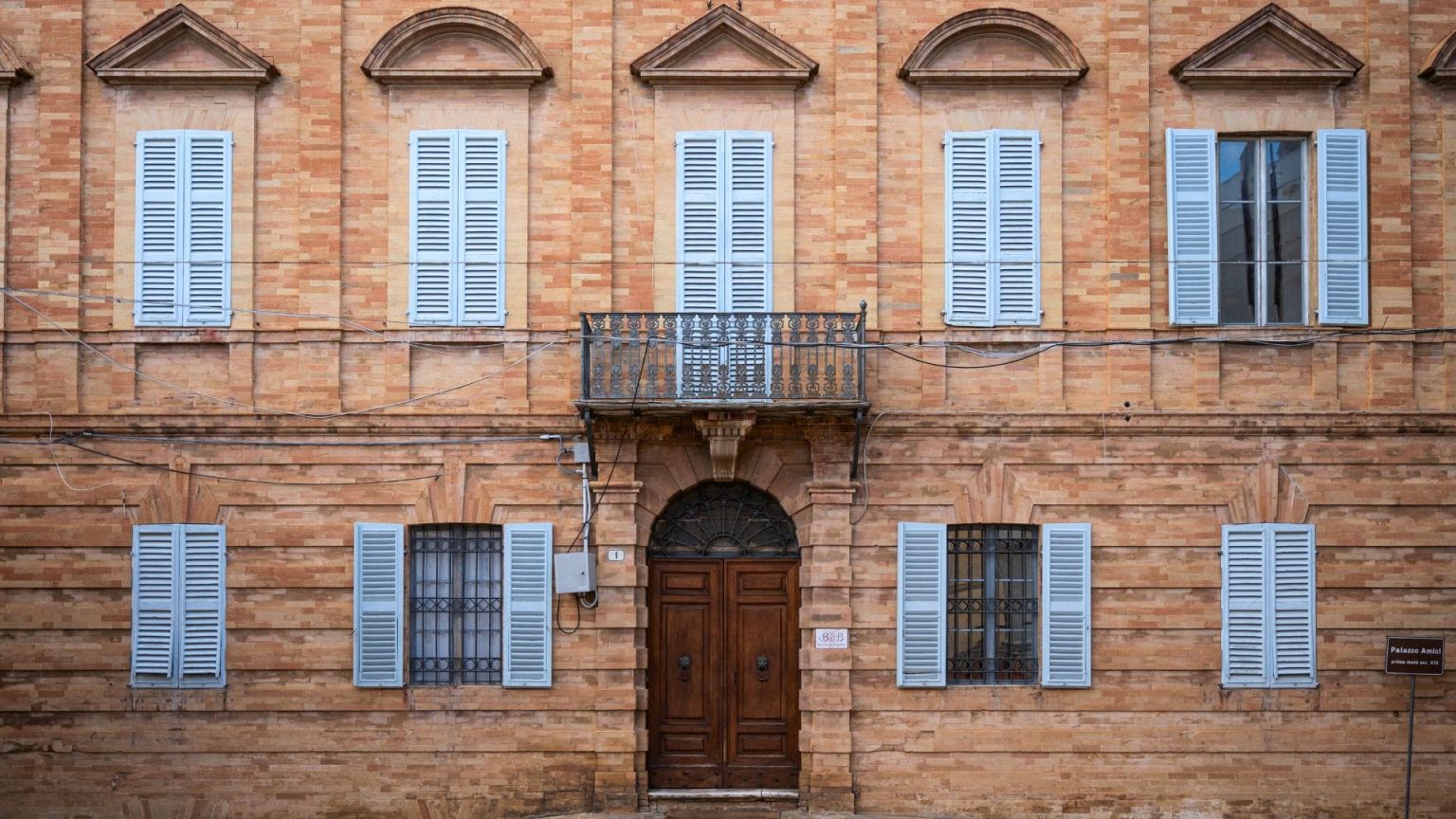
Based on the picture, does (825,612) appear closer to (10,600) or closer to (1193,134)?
(1193,134)

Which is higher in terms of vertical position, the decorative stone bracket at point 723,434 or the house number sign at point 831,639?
the decorative stone bracket at point 723,434

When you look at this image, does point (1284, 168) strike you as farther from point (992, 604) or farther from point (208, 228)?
point (208, 228)

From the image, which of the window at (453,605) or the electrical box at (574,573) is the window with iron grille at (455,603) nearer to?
the window at (453,605)

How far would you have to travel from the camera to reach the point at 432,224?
1669 centimetres

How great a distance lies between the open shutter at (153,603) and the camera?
16438mm

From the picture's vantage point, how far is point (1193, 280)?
16.6 metres

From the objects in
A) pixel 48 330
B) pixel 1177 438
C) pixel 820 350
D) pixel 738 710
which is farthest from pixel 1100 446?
pixel 48 330

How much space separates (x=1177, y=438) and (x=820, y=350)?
12.7 feet

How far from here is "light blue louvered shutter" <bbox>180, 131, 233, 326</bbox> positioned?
16.6m

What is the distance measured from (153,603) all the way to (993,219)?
9.61 metres

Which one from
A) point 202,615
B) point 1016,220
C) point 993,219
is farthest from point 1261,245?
point 202,615

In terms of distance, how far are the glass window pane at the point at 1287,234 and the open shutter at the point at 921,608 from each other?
4630 millimetres

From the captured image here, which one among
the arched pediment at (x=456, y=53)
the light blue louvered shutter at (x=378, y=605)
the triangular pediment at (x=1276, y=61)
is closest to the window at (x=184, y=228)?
the arched pediment at (x=456, y=53)

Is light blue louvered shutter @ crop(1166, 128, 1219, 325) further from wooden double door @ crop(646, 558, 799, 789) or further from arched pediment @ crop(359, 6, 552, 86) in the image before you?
arched pediment @ crop(359, 6, 552, 86)
